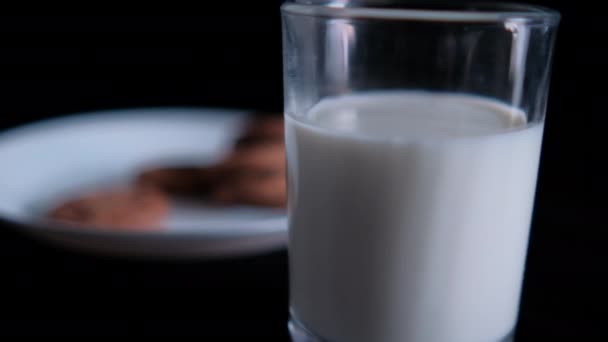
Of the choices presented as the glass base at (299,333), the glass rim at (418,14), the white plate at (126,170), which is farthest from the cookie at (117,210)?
the glass rim at (418,14)

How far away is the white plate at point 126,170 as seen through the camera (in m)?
0.81

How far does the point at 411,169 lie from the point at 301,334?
0.18m

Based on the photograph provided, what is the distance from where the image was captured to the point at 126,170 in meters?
1.22

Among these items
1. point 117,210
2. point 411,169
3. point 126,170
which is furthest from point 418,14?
point 126,170

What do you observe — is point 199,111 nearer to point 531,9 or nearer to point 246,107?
point 246,107

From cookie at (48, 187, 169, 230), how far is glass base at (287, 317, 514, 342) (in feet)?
1.35

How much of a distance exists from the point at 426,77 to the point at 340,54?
106mm

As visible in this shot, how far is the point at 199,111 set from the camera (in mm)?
1393

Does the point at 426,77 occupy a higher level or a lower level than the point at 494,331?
higher

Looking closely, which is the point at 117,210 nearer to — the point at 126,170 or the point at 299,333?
the point at 126,170

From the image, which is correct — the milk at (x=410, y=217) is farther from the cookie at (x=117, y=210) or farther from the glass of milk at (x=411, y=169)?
the cookie at (x=117, y=210)

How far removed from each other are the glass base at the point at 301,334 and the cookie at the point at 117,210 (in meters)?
0.41

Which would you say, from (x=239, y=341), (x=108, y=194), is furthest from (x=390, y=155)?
(x=108, y=194)

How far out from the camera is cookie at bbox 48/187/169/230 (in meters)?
0.93
